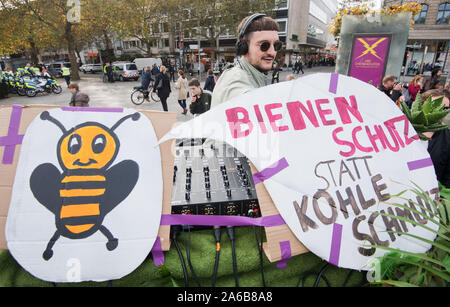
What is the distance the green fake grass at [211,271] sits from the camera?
1.09 metres

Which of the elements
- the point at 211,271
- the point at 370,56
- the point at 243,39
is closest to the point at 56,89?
the point at 370,56

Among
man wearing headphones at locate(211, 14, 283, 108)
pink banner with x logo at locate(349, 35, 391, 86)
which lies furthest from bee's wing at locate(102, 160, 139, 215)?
pink banner with x logo at locate(349, 35, 391, 86)

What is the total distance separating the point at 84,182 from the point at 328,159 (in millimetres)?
1136

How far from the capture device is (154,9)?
2386 cm

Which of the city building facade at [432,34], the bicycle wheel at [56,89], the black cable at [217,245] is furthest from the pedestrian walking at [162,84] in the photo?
the city building facade at [432,34]

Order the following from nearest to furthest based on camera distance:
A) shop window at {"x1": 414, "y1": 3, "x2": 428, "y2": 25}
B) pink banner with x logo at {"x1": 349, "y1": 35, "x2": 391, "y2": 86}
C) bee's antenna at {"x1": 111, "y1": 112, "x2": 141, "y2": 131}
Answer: bee's antenna at {"x1": 111, "y1": 112, "x2": 141, "y2": 131}
pink banner with x logo at {"x1": 349, "y1": 35, "x2": 391, "y2": 86}
shop window at {"x1": 414, "y1": 3, "x2": 428, "y2": 25}

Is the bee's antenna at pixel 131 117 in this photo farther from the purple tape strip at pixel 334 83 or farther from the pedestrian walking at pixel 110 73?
the pedestrian walking at pixel 110 73

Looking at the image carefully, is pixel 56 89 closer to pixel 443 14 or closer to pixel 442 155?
pixel 442 155

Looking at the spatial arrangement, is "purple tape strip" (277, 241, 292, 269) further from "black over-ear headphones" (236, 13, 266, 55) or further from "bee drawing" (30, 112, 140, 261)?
"black over-ear headphones" (236, 13, 266, 55)

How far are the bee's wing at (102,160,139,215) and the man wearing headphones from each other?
71 cm

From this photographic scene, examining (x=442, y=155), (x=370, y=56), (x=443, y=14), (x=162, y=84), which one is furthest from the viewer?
(x=443, y=14)

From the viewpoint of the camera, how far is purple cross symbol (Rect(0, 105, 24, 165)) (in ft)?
3.80

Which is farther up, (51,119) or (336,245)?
(51,119)

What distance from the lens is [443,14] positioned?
26547mm
